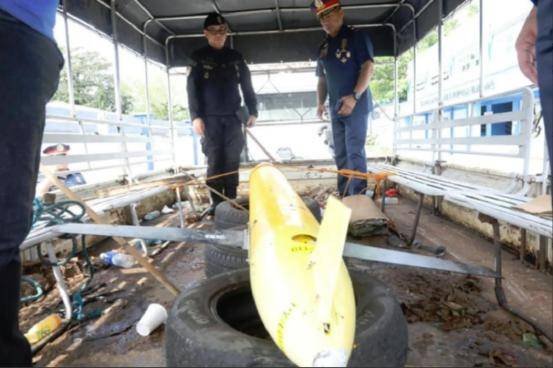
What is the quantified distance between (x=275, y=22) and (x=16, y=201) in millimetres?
5469

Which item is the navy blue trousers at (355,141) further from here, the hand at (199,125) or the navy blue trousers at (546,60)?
the navy blue trousers at (546,60)

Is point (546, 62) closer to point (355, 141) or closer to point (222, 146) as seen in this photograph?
point (355, 141)

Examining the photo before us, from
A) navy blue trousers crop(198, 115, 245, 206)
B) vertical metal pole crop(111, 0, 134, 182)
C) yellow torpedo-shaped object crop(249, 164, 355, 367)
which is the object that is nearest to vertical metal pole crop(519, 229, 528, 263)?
yellow torpedo-shaped object crop(249, 164, 355, 367)

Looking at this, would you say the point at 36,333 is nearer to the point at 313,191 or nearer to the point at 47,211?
the point at 47,211

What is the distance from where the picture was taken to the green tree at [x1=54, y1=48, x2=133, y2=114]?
32.5 meters

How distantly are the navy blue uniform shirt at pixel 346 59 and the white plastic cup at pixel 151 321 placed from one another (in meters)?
2.97

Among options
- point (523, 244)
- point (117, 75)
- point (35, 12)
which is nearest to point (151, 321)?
point (35, 12)

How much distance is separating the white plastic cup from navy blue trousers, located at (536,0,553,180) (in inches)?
71.9

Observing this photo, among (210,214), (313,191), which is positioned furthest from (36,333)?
(313,191)

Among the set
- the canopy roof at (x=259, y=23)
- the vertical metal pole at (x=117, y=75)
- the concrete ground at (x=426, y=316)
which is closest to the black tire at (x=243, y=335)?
the concrete ground at (x=426, y=316)

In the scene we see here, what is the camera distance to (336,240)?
0.82m

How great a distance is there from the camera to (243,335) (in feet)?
3.63

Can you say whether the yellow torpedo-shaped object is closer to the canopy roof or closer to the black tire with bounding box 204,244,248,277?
the black tire with bounding box 204,244,248,277

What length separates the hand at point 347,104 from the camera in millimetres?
3939
